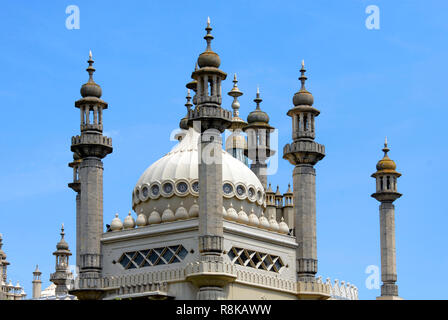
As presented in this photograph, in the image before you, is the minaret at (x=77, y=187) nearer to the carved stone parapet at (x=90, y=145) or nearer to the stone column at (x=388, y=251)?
the carved stone parapet at (x=90, y=145)

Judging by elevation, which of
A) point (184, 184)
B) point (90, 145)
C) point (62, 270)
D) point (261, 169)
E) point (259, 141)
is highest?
point (259, 141)

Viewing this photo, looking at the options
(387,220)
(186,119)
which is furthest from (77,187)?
(387,220)

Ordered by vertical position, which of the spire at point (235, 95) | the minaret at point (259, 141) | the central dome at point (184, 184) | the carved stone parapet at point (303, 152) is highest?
the spire at point (235, 95)

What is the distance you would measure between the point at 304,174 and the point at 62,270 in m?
26.0

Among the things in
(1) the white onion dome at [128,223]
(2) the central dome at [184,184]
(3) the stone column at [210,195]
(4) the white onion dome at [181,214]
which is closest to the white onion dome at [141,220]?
(1) the white onion dome at [128,223]

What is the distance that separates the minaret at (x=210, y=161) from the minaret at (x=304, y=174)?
7226mm

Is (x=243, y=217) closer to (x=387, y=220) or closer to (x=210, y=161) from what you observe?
(x=210, y=161)

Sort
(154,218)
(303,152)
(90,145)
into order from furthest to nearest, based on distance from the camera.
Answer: (303,152) → (90,145) → (154,218)

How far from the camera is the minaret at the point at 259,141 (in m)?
85.9

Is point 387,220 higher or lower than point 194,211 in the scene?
higher

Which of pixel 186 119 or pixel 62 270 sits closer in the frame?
pixel 186 119

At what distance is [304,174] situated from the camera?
7556 cm

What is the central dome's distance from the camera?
72.3 metres
